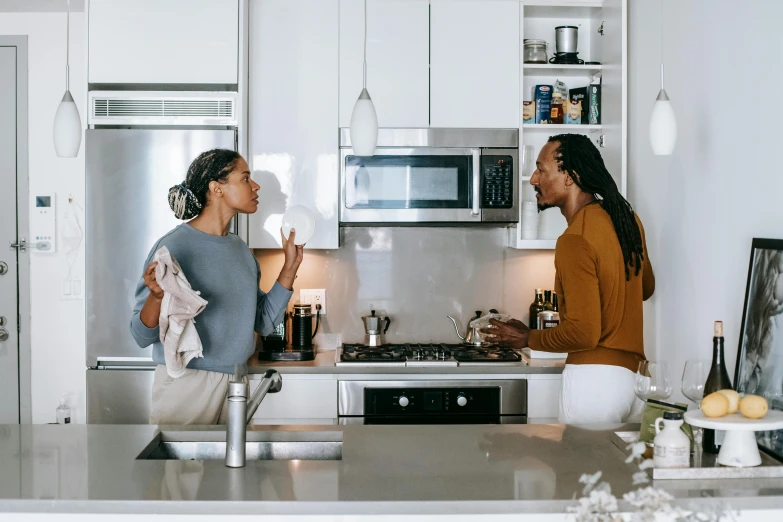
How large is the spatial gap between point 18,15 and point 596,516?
3.91 m

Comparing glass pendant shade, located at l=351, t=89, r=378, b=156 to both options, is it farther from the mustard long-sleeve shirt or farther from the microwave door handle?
the microwave door handle

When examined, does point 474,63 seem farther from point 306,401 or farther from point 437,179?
point 306,401

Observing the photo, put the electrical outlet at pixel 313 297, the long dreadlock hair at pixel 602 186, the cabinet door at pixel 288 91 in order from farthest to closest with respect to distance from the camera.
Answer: the electrical outlet at pixel 313 297 → the cabinet door at pixel 288 91 → the long dreadlock hair at pixel 602 186

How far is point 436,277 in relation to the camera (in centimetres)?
405

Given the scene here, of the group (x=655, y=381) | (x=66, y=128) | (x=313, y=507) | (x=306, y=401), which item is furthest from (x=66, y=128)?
(x=655, y=381)

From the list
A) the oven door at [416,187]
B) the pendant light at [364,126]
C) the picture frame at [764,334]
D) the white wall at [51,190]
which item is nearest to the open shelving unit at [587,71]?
the oven door at [416,187]

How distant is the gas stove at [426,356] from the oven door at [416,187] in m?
0.60

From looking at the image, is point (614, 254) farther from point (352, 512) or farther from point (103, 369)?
point (103, 369)

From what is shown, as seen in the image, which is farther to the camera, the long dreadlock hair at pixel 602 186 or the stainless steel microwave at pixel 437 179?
the stainless steel microwave at pixel 437 179

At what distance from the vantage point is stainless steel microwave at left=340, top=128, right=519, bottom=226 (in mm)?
3654

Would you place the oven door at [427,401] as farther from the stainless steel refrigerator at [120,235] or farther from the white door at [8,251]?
the white door at [8,251]

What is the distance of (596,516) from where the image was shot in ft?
3.76

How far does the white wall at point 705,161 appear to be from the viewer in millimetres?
2346

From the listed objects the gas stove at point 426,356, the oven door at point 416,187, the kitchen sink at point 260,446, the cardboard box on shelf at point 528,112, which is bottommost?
the kitchen sink at point 260,446
